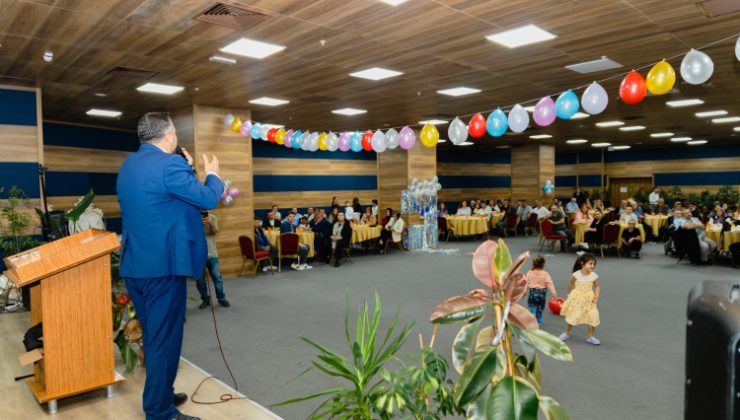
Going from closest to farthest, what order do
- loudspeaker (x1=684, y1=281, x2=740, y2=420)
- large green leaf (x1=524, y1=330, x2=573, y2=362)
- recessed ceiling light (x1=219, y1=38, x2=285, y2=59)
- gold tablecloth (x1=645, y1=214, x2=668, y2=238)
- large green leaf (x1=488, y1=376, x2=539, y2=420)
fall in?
loudspeaker (x1=684, y1=281, x2=740, y2=420), large green leaf (x1=488, y1=376, x2=539, y2=420), large green leaf (x1=524, y1=330, x2=573, y2=362), recessed ceiling light (x1=219, y1=38, x2=285, y2=59), gold tablecloth (x1=645, y1=214, x2=668, y2=238)

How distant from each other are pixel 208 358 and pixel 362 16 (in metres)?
3.49

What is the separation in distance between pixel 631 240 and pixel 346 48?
320 inches

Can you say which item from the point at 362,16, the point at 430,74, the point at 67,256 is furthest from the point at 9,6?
the point at 430,74

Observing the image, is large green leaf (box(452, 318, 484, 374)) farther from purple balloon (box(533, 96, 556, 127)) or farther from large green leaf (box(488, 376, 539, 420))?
purple balloon (box(533, 96, 556, 127))

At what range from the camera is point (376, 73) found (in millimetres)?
6648

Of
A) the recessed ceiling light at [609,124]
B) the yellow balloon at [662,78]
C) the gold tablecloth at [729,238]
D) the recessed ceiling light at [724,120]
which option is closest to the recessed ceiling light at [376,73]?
the yellow balloon at [662,78]

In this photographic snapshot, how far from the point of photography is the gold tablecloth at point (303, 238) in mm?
9711

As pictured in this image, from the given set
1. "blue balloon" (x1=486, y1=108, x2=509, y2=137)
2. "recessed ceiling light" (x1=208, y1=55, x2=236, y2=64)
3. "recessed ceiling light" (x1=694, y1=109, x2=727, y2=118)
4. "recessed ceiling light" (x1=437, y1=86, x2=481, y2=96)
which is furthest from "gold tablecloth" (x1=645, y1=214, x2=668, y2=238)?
"recessed ceiling light" (x1=208, y1=55, x2=236, y2=64)

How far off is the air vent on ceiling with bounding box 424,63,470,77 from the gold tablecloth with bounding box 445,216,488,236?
7.51 m

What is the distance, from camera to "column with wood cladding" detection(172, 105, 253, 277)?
8719mm

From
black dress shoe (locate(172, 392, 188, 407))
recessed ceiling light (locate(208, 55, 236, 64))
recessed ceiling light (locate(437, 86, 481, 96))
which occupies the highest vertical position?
recessed ceiling light (locate(437, 86, 481, 96))

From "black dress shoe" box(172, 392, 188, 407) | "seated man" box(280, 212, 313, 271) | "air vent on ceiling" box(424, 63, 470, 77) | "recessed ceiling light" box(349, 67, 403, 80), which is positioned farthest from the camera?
"seated man" box(280, 212, 313, 271)

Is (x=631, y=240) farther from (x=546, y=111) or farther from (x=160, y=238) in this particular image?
(x=160, y=238)

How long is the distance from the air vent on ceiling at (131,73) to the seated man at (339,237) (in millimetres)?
4744
